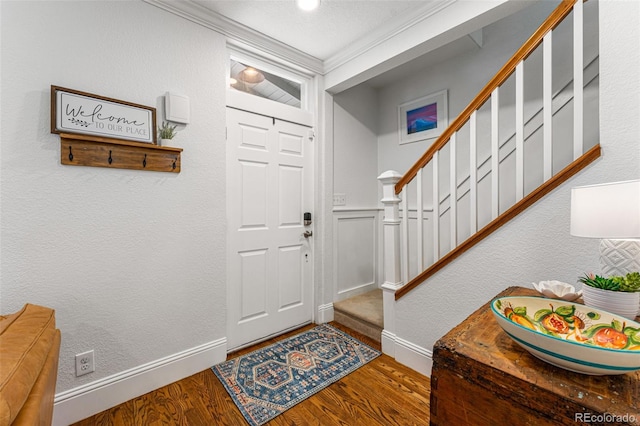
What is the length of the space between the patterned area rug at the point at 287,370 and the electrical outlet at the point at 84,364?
0.72 metres

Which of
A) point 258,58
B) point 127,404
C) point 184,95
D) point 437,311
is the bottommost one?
point 127,404

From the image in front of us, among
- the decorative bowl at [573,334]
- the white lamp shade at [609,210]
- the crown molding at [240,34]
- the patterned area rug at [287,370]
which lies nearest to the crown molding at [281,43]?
→ the crown molding at [240,34]

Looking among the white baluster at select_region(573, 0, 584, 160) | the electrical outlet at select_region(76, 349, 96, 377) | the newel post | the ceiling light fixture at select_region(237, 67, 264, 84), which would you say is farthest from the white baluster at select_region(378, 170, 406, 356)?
the electrical outlet at select_region(76, 349, 96, 377)

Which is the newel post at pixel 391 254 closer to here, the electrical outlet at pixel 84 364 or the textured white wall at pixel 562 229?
the textured white wall at pixel 562 229

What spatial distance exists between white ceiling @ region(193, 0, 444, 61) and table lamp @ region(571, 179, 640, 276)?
1590 millimetres

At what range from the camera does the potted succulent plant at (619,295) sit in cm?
90

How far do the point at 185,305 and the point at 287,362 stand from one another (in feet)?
2.73

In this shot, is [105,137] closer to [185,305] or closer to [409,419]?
[185,305]

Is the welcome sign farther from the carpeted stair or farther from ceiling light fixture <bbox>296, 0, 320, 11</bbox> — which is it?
the carpeted stair

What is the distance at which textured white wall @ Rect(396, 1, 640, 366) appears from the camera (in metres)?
1.20

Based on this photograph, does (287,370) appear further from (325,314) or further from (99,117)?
(99,117)

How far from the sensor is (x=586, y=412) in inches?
23.0

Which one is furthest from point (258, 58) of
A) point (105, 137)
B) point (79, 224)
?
point (79, 224)

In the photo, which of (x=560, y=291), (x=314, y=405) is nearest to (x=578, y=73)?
(x=560, y=291)
